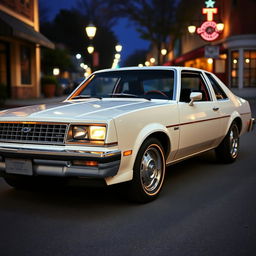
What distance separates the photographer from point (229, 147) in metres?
7.08

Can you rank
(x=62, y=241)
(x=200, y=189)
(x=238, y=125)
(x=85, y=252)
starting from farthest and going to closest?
(x=238, y=125)
(x=200, y=189)
(x=62, y=241)
(x=85, y=252)

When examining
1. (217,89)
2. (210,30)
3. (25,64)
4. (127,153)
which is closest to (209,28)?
(210,30)

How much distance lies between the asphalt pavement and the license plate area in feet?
1.45

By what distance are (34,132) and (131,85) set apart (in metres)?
1.98

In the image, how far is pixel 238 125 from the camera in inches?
298

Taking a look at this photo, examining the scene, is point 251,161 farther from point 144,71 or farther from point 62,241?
point 62,241

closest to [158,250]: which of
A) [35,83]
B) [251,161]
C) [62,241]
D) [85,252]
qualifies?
[85,252]

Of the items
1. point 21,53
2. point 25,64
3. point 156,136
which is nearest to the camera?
point 156,136

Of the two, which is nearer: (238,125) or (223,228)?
(223,228)

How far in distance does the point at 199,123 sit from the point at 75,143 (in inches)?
87.6

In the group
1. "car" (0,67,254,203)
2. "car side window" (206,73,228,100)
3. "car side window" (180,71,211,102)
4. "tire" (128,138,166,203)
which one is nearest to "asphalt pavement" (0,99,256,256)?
"tire" (128,138,166,203)

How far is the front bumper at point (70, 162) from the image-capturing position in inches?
166

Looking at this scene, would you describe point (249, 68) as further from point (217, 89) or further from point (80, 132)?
point (80, 132)

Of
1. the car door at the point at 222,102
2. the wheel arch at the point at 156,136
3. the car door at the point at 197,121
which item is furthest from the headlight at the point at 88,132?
the car door at the point at 222,102
